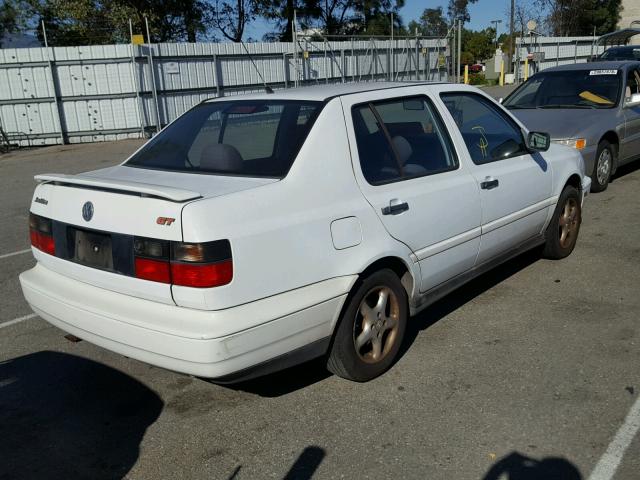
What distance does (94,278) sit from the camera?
10.7 ft

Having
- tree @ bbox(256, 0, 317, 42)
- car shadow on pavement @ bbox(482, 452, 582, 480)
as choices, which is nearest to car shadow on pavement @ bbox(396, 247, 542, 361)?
car shadow on pavement @ bbox(482, 452, 582, 480)

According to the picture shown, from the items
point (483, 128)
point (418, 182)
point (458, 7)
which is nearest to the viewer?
point (418, 182)

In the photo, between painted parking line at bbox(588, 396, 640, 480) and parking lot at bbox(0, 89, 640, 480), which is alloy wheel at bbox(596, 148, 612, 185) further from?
painted parking line at bbox(588, 396, 640, 480)

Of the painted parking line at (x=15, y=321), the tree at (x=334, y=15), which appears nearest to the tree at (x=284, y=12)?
the tree at (x=334, y=15)

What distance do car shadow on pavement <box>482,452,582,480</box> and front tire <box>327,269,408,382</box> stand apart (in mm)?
972

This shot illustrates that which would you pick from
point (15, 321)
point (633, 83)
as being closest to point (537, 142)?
point (15, 321)

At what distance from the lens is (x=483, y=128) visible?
4.82 metres

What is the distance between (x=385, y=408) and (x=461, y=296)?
1.90 m

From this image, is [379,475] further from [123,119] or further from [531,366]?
[123,119]

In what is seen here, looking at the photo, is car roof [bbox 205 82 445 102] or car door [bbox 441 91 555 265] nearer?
car roof [bbox 205 82 445 102]

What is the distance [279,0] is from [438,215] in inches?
1226

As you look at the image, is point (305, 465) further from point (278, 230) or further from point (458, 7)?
point (458, 7)

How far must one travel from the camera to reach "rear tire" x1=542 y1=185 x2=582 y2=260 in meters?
5.59

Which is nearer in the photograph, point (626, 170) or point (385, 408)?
point (385, 408)
